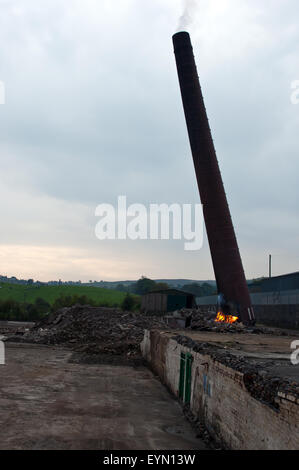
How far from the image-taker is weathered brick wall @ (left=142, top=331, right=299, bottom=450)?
5730mm

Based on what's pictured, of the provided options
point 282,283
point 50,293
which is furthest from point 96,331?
point 50,293

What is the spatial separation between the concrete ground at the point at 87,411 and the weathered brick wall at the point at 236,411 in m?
0.71

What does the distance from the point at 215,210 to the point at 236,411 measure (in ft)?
71.4

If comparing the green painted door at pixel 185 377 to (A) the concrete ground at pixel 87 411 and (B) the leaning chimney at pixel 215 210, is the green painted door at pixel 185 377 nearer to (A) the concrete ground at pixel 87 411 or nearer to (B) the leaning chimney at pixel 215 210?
(A) the concrete ground at pixel 87 411

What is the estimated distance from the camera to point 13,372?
58.7 ft

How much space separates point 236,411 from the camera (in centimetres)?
762

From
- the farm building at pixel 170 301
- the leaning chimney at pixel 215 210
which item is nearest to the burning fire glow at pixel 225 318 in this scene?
the leaning chimney at pixel 215 210

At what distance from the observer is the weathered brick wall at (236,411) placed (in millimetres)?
5730

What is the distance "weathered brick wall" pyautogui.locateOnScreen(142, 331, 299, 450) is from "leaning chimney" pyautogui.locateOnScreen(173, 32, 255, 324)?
15766 mm

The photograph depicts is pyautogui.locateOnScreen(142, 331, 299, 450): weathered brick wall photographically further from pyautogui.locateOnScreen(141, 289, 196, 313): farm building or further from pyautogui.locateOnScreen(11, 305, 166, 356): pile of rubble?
pyautogui.locateOnScreen(141, 289, 196, 313): farm building

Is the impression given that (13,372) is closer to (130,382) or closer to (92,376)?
(92,376)

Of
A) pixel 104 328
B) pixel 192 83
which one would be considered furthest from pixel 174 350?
pixel 192 83
